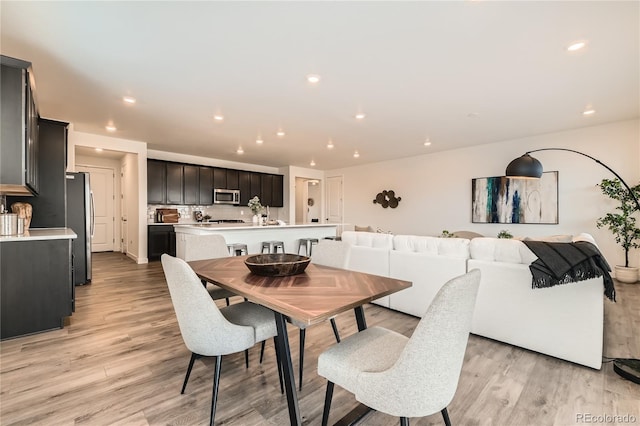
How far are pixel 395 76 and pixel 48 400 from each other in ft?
12.4

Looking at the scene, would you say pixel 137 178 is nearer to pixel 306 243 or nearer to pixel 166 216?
pixel 166 216

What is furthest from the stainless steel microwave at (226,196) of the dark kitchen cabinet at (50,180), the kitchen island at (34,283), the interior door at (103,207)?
the kitchen island at (34,283)

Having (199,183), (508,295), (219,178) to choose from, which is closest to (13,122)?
(508,295)

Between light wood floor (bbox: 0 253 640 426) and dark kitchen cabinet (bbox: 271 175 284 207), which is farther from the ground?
dark kitchen cabinet (bbox: 271 175 284 207)

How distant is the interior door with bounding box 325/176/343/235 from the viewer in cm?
940

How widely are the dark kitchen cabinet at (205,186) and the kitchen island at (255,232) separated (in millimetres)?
1927

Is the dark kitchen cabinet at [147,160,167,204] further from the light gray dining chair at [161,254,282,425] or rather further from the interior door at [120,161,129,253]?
the light gray dining chair at [161,254,282,425]

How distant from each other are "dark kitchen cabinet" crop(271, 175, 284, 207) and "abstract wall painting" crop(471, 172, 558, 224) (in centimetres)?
532

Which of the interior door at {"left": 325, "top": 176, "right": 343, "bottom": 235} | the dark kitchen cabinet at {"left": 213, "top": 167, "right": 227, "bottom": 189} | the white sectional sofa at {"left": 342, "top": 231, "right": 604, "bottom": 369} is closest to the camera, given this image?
the white sectional sofa at {"left": 342, "top": 231, "right": 604, "bottom": 369}

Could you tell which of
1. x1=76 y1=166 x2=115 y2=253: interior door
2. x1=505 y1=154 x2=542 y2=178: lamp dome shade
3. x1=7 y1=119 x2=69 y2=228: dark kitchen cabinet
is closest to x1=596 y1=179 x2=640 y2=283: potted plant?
x1=505 y1=154 x2=542 y2=178: lamp dome shade

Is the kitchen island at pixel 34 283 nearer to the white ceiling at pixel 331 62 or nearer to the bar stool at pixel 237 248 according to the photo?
the white ceiling at pixel 331 62

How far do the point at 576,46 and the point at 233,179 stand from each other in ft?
23.3

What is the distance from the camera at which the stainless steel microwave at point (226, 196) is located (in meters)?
7.48

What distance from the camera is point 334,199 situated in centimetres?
958
